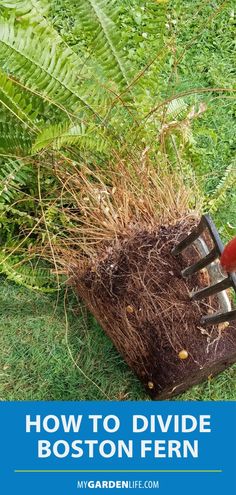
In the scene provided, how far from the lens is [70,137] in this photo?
2275mm

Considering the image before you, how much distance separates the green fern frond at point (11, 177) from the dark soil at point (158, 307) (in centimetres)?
43

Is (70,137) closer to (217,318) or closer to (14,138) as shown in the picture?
(14,138)

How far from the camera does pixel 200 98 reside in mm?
3322

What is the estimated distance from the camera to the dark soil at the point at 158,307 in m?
2.37

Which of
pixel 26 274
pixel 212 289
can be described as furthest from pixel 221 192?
pixel 26 274

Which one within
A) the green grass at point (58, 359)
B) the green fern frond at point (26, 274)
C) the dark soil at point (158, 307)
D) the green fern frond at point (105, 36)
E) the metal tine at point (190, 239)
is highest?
the green fern frond at point (105, 36)

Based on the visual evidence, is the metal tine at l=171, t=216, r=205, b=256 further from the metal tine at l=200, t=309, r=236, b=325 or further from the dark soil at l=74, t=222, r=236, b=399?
the metal tine at l=200, t=309, r=236, b=325

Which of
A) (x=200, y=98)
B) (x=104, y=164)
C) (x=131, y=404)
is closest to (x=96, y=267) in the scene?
(x=104, y=164)

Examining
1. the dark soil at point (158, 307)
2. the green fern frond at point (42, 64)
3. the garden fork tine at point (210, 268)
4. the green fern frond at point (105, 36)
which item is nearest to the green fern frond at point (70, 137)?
the green fern frond at point (42, 64)

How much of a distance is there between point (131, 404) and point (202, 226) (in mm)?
864

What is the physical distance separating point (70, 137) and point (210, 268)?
0.66 metres

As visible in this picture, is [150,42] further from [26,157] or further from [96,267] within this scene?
[96,267]

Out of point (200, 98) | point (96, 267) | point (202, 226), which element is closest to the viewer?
point (202, 226)

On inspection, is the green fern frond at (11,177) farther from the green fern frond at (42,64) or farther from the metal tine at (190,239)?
the metal tine at (190,239)
